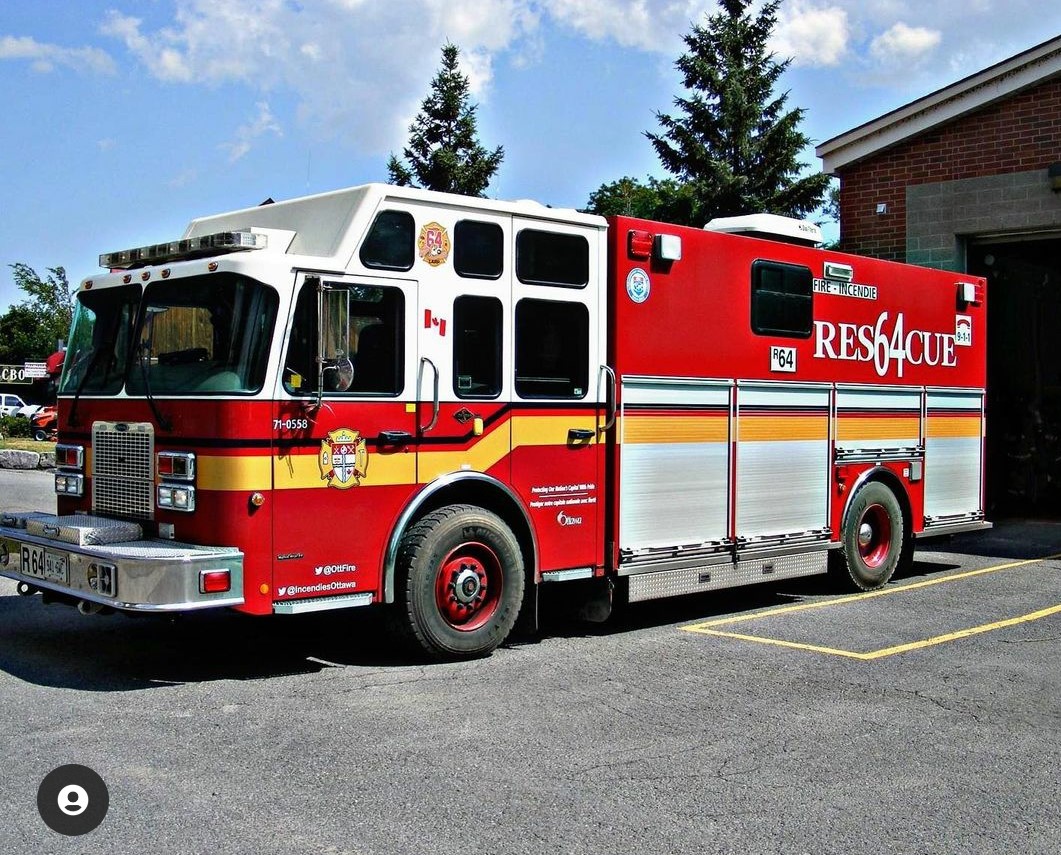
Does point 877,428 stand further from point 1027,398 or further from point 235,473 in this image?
point 1027,398

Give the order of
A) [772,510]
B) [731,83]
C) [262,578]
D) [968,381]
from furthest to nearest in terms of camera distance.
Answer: [731,83], [968,381], [772,510], [262,578]

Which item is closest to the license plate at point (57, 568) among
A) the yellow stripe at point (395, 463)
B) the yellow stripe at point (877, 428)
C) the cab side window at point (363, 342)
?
the yellow stripe at point (395, 463)

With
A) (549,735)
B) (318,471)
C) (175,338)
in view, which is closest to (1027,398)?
(318,471)

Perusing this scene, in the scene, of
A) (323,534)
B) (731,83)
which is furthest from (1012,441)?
(731,83)

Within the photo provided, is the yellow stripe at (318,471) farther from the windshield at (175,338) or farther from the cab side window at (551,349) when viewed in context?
the cab side window at (551,349)

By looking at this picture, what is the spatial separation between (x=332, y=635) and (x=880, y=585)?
5377 millimetres

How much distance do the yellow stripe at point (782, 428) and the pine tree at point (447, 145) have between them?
3254 centimetres

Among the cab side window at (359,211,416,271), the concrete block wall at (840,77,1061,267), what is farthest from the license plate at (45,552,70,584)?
the concrete block wall at (840,77,1061,267)

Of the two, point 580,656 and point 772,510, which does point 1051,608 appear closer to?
point 772,510

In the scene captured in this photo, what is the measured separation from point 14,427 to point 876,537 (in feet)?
116

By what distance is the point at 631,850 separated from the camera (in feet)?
14.2

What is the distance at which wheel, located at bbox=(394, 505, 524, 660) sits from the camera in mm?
7141

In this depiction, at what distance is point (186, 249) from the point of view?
284 inches

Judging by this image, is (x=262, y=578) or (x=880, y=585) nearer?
(x=262, y=578)
